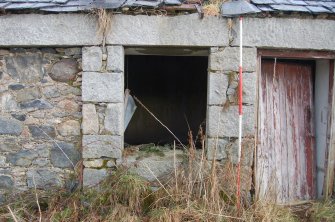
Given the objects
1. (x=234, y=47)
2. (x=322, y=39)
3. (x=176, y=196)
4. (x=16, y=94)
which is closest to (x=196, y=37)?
(x=234, y=47)

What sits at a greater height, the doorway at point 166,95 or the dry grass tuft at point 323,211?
the doorway at point 166,95

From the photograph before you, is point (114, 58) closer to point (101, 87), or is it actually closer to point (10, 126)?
point (101, 87)

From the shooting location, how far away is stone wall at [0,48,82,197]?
12.9 feet

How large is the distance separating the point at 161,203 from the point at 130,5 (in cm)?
217

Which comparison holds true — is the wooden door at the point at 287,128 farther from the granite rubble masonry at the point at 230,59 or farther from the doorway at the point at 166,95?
the doorway at the point at 166,95

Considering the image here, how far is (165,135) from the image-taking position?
23.0 feet

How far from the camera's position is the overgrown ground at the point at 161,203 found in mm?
3430

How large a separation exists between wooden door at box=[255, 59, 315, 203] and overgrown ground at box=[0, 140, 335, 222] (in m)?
0.47

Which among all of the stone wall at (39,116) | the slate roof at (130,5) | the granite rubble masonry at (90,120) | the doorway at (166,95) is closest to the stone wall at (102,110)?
the granite rubble masonry at (90,120)

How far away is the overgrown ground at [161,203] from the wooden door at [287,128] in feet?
1.54

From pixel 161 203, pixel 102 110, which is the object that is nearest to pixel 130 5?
pixel 102 110

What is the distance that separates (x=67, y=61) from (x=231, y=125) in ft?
6.70

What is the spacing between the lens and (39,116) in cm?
396

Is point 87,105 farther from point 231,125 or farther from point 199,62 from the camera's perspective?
point 199,62
